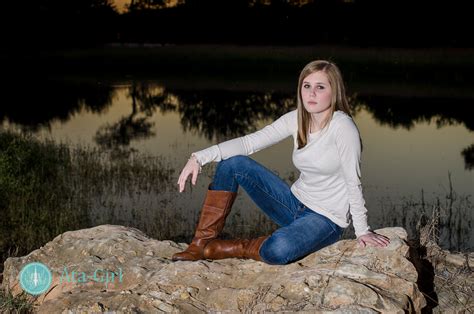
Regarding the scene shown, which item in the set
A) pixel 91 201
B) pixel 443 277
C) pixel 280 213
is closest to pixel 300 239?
pixel 280 213

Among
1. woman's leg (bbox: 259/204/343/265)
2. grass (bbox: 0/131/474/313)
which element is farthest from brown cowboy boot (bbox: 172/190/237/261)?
grass (bbox: 0/131/474/313)

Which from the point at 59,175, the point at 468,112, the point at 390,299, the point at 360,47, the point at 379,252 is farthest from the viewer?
the point at 360,47

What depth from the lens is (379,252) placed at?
13.5 ft

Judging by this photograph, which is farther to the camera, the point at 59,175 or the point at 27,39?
the point at 27,39

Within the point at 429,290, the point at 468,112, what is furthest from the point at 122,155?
the point at 468,112

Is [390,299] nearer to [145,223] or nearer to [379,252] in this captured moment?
[379,252]

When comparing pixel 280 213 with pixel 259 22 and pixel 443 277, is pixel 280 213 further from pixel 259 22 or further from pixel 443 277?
pixel 259 22

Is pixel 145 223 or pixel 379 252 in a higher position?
pixel 379 252

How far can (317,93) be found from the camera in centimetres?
418

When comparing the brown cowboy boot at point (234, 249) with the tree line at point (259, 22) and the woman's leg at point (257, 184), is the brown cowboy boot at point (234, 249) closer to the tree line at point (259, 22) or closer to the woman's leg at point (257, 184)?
the woman's leg at point (257, 184)

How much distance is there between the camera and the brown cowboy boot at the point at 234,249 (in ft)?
14.1

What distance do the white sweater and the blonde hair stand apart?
5 cm

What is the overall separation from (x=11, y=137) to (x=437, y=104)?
13.6m

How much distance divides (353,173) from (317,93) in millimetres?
539
